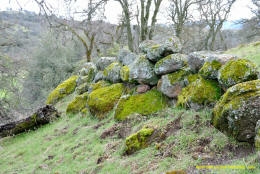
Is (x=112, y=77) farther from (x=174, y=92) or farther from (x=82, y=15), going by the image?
(x=82, y=15)

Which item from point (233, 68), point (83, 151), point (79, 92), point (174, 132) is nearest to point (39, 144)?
point (83, 151)

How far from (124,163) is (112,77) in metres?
5.87

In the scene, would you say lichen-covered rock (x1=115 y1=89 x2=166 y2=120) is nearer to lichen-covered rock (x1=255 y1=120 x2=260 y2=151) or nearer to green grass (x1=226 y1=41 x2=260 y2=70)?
lichen-covered rock (x1=255 y1=120 x2=260 y2=151)

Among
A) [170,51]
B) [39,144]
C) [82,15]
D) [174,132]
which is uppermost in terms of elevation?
[82,15]

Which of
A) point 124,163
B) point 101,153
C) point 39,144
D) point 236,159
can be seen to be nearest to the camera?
point 236,159

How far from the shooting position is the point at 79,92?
14289 millimetres

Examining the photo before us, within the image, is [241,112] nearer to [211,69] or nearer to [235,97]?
[235,97]

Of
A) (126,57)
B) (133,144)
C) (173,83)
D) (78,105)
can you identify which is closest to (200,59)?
(173,83)

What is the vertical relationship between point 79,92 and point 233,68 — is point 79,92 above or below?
below

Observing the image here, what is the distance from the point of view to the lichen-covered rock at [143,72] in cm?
944

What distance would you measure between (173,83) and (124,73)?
8.83ft

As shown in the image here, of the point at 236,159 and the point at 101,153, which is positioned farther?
the point at 101,153

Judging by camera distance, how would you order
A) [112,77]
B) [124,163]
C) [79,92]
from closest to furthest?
[124,163] < [112,77] < [79,92]

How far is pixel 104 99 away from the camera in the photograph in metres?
10.4
